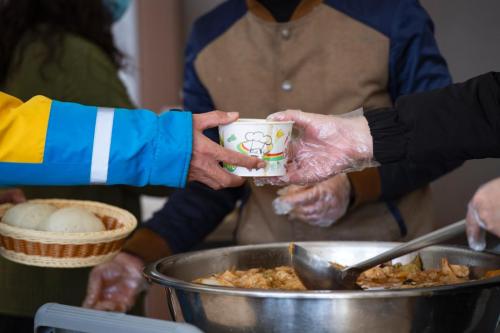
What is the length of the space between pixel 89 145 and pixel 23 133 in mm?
104

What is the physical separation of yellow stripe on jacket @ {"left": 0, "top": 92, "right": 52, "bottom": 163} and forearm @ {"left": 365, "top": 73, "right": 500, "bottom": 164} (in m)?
0.58

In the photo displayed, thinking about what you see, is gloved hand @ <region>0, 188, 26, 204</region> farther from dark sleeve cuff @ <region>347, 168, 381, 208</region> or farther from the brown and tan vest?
dark sleeve cuff @ <region>347, 168, 381, 208</region>

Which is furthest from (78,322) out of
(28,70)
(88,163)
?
(28,70)

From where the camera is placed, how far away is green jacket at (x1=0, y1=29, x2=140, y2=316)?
1947mm

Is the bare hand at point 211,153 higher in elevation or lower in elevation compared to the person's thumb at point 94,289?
higher

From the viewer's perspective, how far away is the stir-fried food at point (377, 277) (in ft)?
4.22

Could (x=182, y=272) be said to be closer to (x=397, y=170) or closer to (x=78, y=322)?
(x=78, y=322)

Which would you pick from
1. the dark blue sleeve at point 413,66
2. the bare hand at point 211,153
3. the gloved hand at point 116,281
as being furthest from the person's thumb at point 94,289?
the dark blue sleeve at point 413,66

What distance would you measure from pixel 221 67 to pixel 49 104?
2.56 feet

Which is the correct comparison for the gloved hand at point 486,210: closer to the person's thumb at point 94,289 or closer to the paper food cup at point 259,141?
the paper food cup at point 259,141

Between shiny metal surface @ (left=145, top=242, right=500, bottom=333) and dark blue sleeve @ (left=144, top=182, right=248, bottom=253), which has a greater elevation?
shiny metal surface @ (left=145, top=242, right=500, bottom=333)

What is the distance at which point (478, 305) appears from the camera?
109cm

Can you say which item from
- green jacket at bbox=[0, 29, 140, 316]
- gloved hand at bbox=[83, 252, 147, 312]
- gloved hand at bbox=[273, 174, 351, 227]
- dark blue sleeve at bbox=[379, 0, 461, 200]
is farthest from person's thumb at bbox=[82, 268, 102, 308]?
dark blue sleeve at bbox=[379, 0, 461, 200]

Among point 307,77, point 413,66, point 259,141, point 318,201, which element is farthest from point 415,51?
point 259,141
